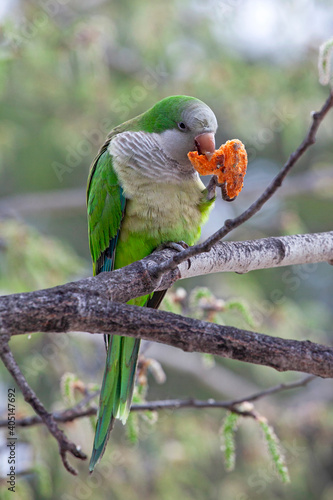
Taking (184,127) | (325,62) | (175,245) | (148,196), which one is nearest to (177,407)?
(175,245)

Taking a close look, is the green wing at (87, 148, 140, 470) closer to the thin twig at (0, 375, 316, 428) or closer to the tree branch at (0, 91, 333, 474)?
the thin twig at (0, 375, 316, 428)

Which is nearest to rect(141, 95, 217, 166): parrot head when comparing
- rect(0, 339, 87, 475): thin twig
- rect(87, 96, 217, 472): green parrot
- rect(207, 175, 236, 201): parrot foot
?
rect(87, 96, 217, 472): green parrot

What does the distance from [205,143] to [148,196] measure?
13.5 inches

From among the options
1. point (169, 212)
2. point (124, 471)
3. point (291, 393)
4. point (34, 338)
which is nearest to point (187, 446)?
point (124, 471)

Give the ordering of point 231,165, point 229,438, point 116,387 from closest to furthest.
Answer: point 231,165 → point 229,438 → point 116,387

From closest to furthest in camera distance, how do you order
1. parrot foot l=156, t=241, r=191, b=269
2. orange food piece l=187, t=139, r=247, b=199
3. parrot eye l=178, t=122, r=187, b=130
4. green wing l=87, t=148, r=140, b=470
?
orange food piece l=187, t=139, r=247, b=199
green wing l=87, t=148, r=140, b=470
parrot foot l=156, t=241, r=191, b=269
parrot eye l=178, t=122, r=187, b=130

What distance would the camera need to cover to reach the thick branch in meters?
1.32

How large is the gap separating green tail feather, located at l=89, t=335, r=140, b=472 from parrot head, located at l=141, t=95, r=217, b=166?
35.0 inches

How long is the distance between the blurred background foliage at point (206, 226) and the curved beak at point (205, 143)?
1318 millimetres

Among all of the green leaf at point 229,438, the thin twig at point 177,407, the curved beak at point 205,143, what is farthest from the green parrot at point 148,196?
the green leaf at point 229,438

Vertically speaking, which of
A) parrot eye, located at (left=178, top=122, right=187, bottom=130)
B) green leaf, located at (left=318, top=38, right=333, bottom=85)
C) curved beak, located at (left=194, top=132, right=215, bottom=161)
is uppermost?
green leaf, located at (left=318, top=38, right=333, bottom=85)

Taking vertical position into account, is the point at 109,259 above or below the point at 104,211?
below

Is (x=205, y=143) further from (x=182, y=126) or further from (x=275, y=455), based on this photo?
(x=275, y=455)

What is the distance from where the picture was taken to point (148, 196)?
2.48 m
